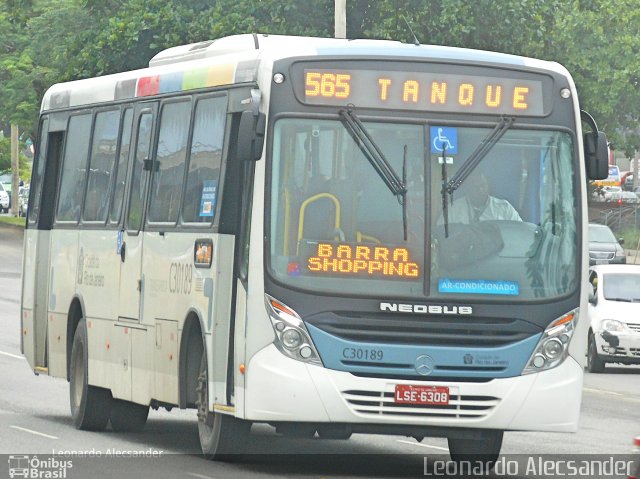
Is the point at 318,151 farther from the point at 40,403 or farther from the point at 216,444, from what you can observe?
the point at 40,403

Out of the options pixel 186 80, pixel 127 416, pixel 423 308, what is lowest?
pixel 127 416

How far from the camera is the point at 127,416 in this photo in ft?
54.0

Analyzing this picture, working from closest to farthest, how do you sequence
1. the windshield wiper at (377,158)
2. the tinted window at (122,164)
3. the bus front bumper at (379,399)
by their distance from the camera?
the bus front bumper at (379,399) → the windshield wiper at (377,158) → the tinted window at (122,164)

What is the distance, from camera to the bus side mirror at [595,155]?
1279 cm

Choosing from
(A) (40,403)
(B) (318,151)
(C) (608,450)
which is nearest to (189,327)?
(B) (318,151)

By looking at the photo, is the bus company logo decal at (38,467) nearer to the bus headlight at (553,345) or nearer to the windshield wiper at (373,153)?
the windshield wiper at (373,153)

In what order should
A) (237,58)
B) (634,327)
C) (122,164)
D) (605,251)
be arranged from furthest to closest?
(605,251)
(634,327)
(122,164)
(237,58)

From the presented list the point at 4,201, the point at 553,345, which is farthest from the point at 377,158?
the point at 4,201

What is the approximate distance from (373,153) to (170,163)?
2.52 metres

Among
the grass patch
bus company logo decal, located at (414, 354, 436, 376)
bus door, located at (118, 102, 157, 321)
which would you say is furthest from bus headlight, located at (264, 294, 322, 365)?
the grass patch

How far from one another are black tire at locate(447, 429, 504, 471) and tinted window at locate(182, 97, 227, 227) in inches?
96.9

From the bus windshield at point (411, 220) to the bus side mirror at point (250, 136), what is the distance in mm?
166

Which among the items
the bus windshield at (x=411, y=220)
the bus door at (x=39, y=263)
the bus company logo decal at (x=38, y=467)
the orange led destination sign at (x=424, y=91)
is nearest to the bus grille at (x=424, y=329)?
the bus windshield at (x=411, y=220)

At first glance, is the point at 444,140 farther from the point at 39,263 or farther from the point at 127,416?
the point at 39,263
